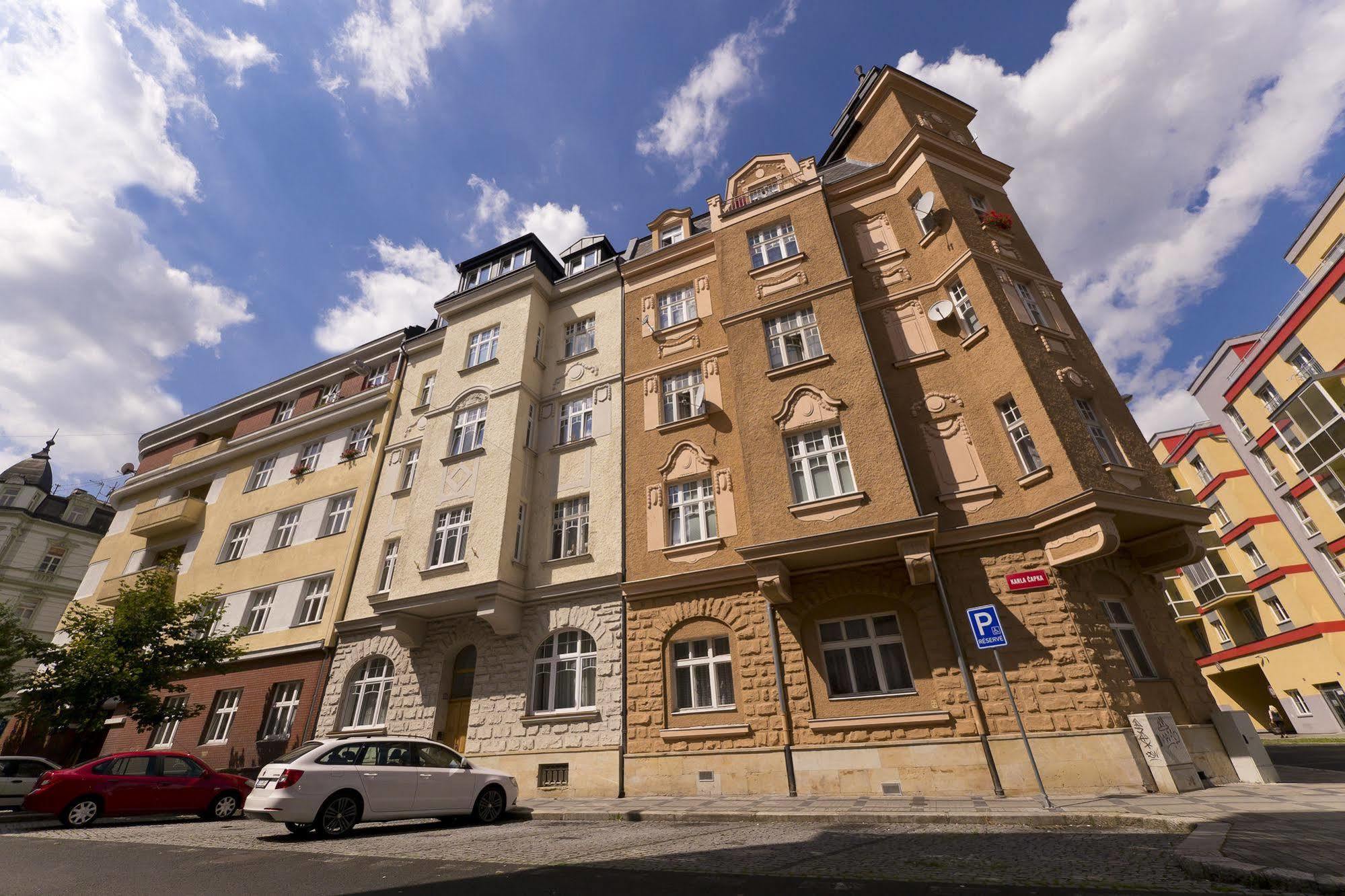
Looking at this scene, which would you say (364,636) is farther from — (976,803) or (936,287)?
(936,287)

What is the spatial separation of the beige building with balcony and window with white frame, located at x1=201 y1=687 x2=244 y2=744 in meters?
4.66

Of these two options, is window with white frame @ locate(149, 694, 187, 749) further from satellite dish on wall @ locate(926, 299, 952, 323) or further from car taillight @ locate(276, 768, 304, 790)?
satellite dish on wall @ locate(926, 299, 952, 323)

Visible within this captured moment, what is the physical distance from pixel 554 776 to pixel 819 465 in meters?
10.3

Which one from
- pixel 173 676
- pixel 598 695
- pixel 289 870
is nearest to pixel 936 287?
pixel 598 695

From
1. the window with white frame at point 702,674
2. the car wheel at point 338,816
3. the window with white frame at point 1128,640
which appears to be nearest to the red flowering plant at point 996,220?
the window with white frame at point 1128,640

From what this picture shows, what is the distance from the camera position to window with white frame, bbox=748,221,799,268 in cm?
1845

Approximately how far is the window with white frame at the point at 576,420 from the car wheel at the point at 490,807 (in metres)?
10.3

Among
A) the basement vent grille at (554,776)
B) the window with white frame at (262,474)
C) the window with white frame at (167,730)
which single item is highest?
the window with white frame at (262,474)

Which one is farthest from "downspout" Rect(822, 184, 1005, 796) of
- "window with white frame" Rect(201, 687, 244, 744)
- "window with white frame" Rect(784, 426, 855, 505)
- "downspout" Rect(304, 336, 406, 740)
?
"window with white frame" Rect(201, 687, 244, 744)

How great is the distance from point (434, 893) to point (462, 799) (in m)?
6.01

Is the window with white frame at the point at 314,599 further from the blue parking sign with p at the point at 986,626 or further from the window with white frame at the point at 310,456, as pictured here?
A: the blue parking sign with p at the point at 986,626

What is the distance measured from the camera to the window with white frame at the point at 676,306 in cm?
1966

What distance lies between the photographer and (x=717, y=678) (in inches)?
539

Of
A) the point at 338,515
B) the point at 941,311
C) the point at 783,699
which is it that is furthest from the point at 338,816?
the point at 941,311
